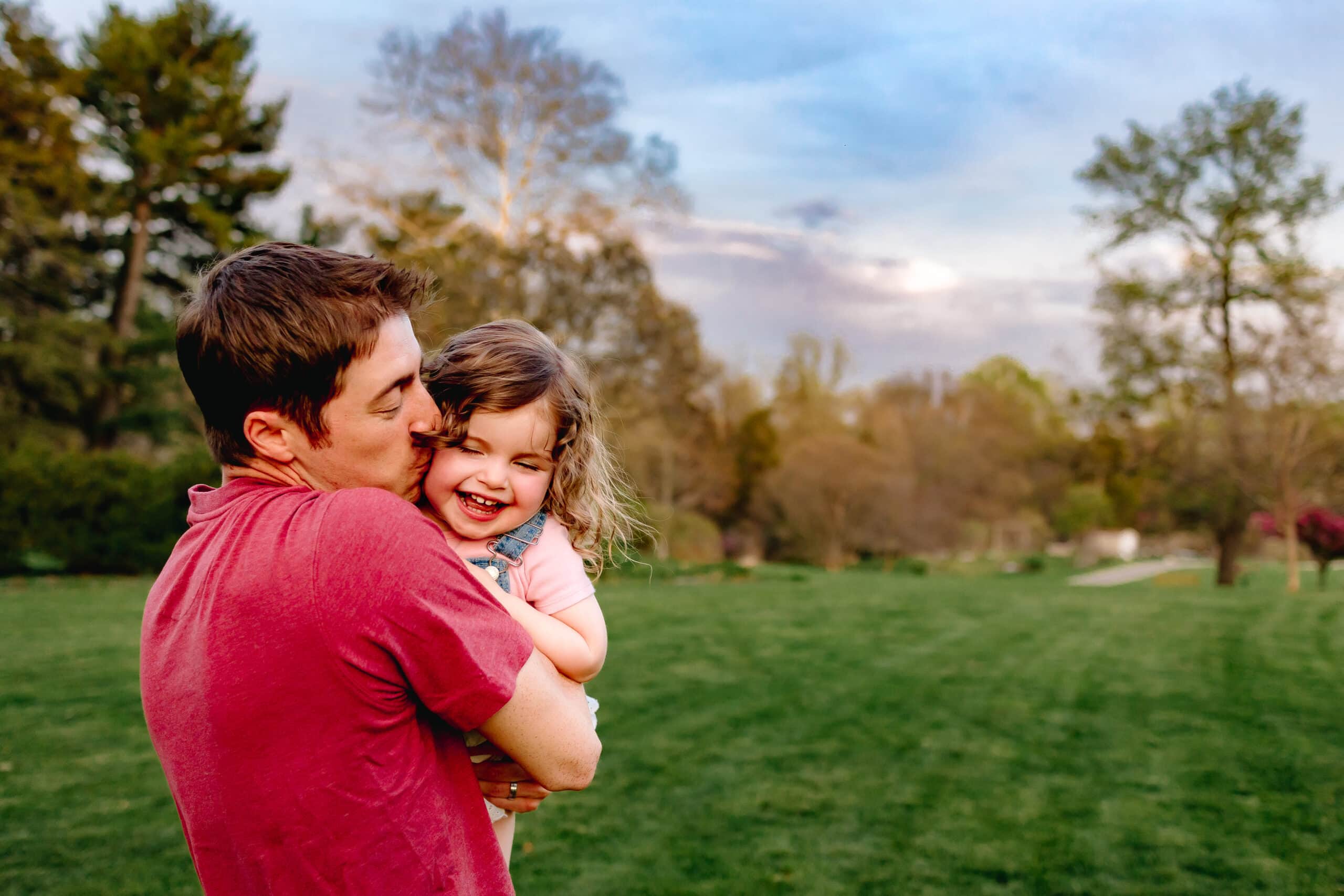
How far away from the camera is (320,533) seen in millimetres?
1212

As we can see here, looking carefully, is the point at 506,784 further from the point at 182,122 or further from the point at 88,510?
the point at 182,122

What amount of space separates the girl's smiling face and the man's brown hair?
36 centimetres

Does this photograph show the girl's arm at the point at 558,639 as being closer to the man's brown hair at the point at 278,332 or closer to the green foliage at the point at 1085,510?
the man's brown hair at the point at 278,332

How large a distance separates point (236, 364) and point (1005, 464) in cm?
3604


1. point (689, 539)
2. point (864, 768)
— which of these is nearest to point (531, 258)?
point (689, 539)

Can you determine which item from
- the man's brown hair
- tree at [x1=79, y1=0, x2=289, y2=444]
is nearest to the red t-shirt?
the man's brown hair

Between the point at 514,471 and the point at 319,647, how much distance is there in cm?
65

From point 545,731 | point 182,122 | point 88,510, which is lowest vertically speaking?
point 88,510

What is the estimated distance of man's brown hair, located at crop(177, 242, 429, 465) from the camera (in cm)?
132

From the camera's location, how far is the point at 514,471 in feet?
5.91

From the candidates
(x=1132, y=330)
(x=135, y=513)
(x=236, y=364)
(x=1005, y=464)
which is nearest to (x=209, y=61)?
(x=135, y=513)

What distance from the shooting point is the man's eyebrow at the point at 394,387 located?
144 cm

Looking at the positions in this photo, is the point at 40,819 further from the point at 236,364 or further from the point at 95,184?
the point at 95,184

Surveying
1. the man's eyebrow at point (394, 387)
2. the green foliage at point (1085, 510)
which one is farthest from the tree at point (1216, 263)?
the man's eyebrow at point (394, 387)
